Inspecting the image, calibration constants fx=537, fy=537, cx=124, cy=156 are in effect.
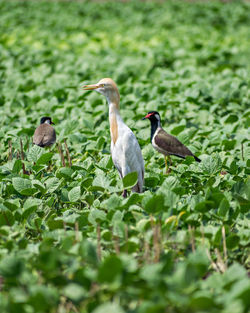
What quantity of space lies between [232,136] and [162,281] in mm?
4187

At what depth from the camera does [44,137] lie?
224 inches

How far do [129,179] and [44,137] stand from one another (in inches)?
78.6

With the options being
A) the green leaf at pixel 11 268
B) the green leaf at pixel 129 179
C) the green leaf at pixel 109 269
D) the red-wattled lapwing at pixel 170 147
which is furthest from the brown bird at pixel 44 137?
the green leaf at pixel 109 269

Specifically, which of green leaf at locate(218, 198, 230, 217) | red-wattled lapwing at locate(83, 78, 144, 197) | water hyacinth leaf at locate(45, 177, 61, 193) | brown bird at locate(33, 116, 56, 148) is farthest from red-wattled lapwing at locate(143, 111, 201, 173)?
green leaf at locate(218, 198, 230, 217)

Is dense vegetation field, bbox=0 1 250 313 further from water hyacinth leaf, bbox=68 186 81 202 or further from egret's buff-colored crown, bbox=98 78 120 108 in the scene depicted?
egret's buff-colored crown, bbox=98 78 120 108

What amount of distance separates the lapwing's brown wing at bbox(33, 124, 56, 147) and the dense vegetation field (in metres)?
0.14

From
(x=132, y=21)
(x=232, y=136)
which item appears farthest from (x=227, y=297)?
(x=132, y=21)

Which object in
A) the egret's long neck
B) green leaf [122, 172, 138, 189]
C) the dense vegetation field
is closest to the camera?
the dense vegetation field

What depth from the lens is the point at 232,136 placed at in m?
6.40

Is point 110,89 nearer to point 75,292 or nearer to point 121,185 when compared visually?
point 121,185

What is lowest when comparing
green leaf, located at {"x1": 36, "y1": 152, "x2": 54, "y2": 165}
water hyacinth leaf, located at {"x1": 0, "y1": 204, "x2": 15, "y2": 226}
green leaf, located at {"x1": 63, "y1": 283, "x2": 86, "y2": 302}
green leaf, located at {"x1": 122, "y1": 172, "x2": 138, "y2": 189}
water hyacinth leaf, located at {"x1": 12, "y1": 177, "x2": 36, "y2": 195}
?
green leaf, located at {"x1": 36, "y1": 152, "x2": 54, "y2": 165}

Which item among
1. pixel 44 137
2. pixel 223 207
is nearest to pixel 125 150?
pixel 223 207

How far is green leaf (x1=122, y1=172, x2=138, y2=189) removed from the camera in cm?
391

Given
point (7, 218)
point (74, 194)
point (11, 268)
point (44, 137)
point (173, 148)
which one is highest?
point (11, 268)
